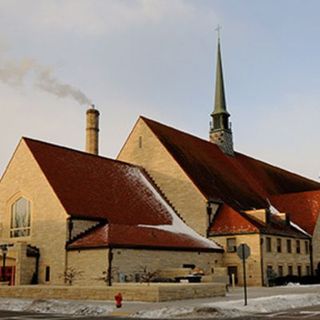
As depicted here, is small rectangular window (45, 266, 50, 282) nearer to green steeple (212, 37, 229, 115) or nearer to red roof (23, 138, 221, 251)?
red roof (23, 138, 221, 251)

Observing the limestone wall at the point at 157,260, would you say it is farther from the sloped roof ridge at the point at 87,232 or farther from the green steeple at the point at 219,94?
the green steeple at the point at 219,94

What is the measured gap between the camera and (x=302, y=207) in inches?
1921

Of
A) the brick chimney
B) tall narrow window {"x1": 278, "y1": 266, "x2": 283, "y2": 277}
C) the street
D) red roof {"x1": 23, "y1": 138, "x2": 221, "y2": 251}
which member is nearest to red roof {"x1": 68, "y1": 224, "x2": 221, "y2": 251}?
red roof {"x1": 23, "y1": 138, "x2": 221, "y2": 251}

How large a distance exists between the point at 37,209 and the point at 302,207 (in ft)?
79.2

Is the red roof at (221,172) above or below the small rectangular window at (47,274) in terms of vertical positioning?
above

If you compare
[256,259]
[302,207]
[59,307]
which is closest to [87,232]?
[256,259]

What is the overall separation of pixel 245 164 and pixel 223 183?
1013cm

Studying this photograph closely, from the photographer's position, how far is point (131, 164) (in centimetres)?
4675

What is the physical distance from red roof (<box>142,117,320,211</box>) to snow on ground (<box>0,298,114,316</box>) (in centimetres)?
2070

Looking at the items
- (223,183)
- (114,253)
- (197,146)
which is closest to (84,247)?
(114,253)

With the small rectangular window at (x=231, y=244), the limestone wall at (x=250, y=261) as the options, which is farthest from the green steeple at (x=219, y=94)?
the limestone wall at (x=250, y=261)

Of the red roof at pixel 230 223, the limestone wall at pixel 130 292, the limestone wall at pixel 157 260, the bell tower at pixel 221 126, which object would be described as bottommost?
the limestone wall at pixel 130 292

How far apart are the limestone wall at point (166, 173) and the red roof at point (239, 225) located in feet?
3.71

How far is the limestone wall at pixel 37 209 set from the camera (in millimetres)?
34844
